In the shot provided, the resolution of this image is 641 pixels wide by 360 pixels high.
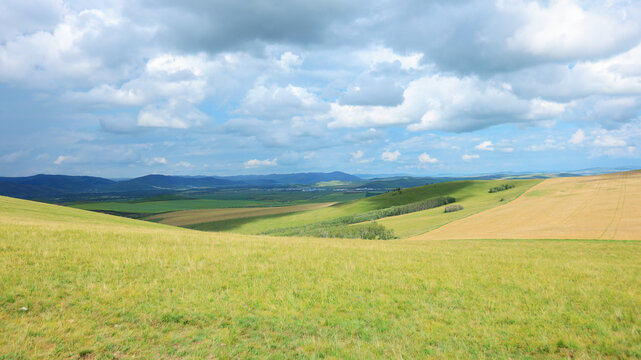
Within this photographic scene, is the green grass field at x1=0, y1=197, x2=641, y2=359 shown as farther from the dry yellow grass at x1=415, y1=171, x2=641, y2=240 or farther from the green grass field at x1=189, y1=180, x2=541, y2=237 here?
the green grass field at x1=189, y1=180, x2=541, y2=237

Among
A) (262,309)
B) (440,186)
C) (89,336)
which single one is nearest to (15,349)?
(89,336)

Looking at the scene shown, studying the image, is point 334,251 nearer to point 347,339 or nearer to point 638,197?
point 347,339

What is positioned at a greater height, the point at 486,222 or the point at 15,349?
the point at 15,349

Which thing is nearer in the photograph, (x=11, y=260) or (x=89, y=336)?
(x=89, y=336)

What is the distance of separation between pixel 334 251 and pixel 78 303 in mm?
10630

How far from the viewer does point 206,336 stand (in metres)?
6.55

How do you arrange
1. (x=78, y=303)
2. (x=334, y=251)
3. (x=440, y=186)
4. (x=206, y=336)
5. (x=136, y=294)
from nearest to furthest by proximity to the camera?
1. (x=206, y=336)
2. (x=78, y=303)
3. (x=136, y=294)
4. (x=334, y=251)
5. (x=440, y=186)

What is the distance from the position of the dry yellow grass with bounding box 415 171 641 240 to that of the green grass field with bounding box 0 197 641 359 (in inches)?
1088

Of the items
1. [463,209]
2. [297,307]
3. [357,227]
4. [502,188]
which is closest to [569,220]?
[463,209]

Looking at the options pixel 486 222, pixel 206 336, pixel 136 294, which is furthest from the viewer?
pixel 486 222

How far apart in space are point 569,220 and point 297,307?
50.6 m

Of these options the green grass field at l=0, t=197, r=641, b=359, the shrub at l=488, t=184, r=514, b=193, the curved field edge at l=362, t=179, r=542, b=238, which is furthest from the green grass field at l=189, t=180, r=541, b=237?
the green grass field at l=0, t=197, r=641, b=359

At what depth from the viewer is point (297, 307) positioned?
26.2ft

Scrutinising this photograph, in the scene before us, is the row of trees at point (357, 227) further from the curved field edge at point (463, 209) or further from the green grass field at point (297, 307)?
the green grass field at point (297, 307)
